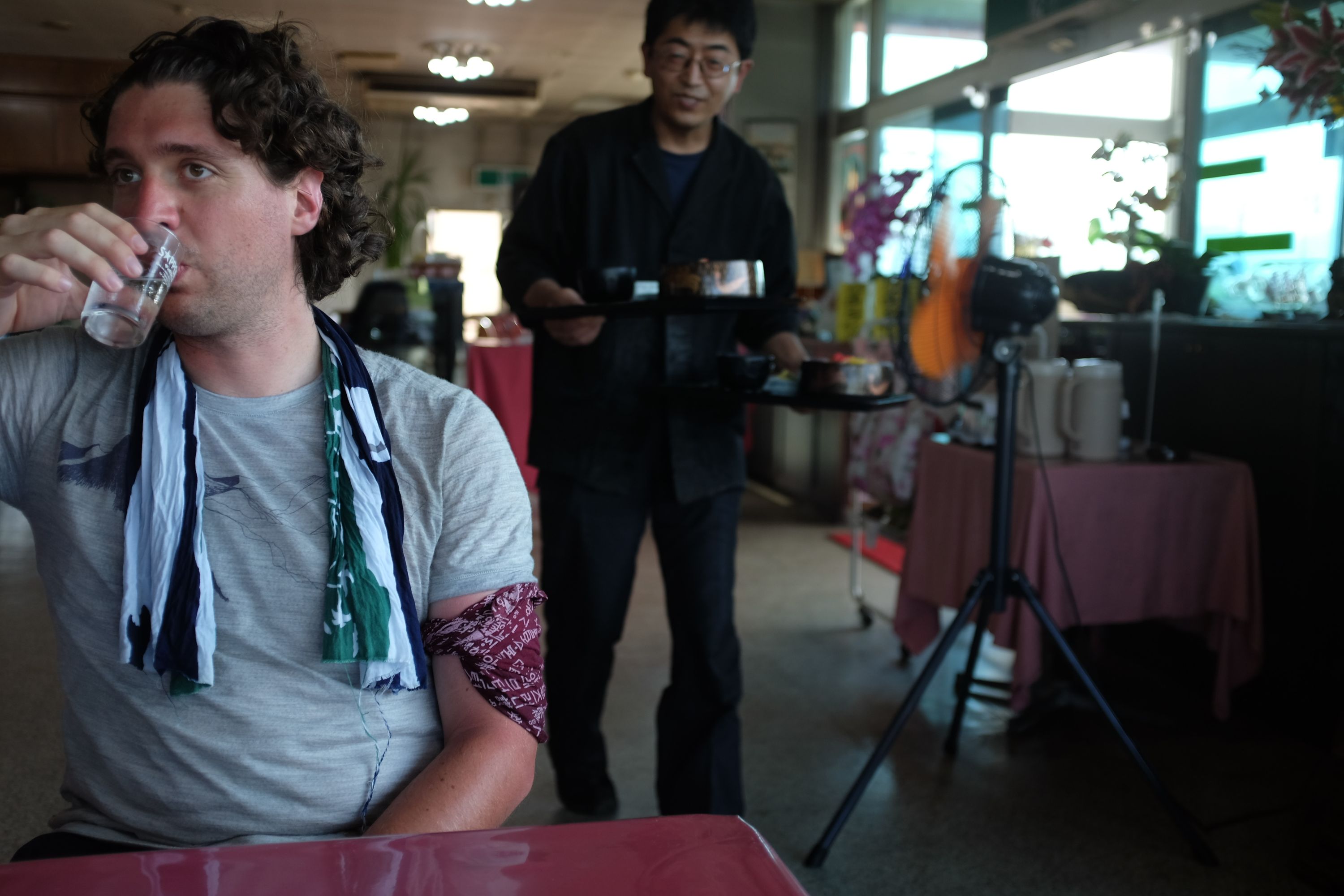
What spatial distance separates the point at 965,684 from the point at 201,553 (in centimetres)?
188

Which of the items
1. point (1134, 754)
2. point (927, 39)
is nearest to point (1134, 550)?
point (1134, 754)

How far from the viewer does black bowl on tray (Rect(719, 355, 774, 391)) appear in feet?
6.31

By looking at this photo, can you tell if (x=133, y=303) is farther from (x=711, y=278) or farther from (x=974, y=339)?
(x=974, y=339)

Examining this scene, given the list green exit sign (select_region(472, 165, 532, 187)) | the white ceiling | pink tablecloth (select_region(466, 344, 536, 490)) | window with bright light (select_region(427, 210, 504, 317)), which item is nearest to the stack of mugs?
pink tablecloth (select_region(466, 344, 536, 490))

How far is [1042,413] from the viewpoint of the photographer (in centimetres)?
264

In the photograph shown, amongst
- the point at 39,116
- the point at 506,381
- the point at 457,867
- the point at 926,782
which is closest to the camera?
the point at 457,867

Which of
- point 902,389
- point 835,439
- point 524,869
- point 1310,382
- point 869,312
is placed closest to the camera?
point 524,869

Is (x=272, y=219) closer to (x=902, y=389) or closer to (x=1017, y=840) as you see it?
(x=902, y=389)

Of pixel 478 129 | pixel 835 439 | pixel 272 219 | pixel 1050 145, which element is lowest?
pixel 835 439

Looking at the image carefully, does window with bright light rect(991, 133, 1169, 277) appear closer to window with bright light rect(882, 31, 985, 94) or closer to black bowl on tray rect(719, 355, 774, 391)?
window with bright light rect(882, 31, 985, 94)

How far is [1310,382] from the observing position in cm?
263

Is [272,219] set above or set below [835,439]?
above

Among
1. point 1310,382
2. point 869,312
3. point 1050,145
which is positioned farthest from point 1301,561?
point 1050,145

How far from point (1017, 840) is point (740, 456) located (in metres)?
0.93
